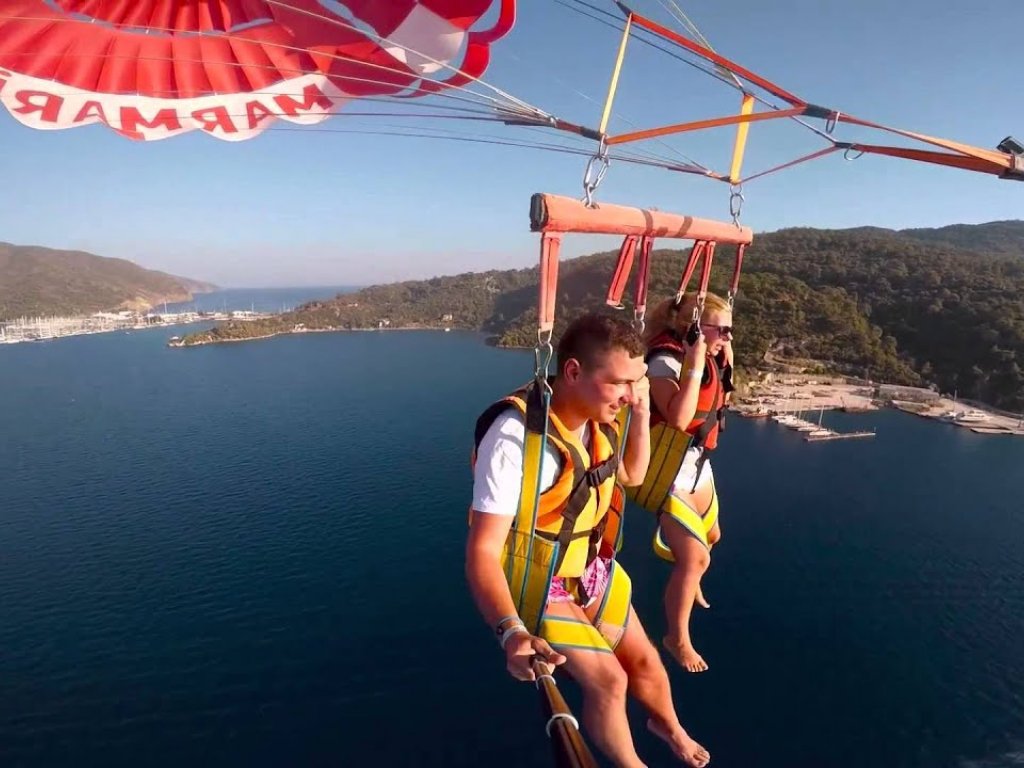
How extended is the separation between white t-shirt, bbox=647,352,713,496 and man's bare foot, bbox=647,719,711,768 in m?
1.14

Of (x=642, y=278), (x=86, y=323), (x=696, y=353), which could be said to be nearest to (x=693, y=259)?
(x=642, y=278)

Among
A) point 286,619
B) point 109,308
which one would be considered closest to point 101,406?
point 286,619

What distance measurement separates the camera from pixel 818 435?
39.0 meters

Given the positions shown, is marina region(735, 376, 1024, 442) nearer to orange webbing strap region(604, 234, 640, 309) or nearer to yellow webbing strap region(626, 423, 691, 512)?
yellow webbing strap region(626, 423, 691, 512)

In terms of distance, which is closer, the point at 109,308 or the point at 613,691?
the point at 613,691

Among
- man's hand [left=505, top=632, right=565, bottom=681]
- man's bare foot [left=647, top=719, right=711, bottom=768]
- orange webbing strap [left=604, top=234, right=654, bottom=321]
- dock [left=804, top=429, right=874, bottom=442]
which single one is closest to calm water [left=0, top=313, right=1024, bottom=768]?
dock [left=804, top=429, right=874, bottom=442]

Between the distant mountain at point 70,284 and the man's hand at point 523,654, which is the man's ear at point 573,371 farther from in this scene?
the distant mountain at point 70,284

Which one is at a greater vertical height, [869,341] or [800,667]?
[869,341]

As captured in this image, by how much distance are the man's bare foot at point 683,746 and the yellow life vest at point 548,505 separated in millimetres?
1060

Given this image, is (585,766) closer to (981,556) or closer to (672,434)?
(672,434)

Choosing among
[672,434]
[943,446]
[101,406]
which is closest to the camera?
[672,434]

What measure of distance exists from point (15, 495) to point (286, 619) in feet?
61.6

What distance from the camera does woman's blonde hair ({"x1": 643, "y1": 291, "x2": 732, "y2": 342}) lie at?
3150mm

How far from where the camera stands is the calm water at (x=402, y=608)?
16422 millimetres
